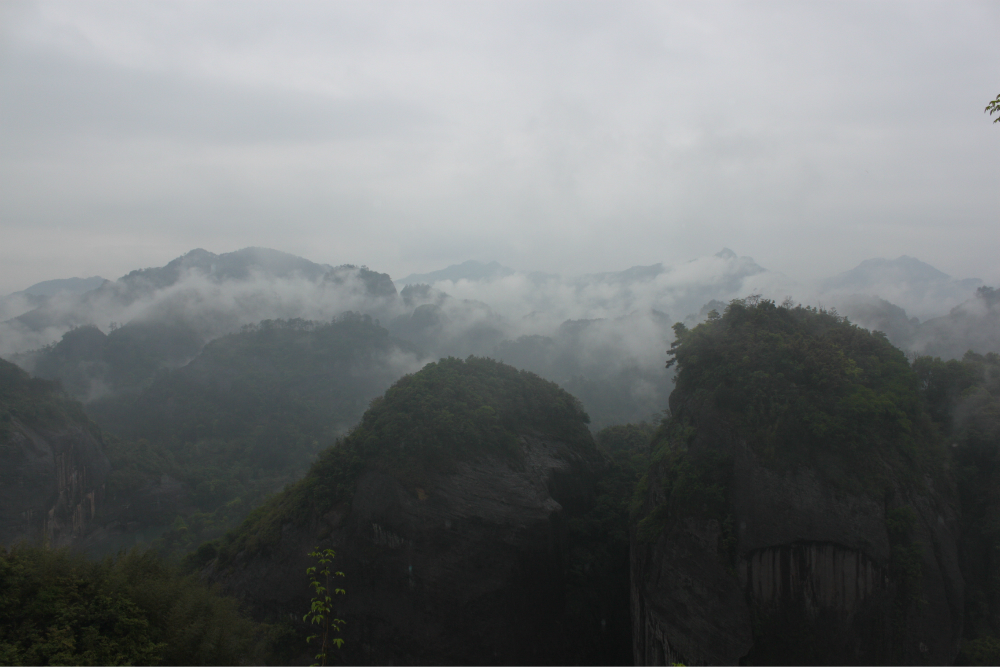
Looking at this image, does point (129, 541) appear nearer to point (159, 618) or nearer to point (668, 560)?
point (159, 618)

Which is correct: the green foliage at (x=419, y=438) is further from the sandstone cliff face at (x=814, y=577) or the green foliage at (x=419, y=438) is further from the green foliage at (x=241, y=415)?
the green foliage at (x=241, y=415)

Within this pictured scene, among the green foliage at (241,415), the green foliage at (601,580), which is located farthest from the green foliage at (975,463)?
the green foliage at (241,415)

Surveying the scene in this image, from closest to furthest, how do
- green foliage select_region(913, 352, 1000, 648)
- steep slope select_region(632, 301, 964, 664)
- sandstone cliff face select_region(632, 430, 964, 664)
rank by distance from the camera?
sandstone cliff face select_region(632, 430, 964, 664)
steep slope select_region(632, 301, 964, 664)
green foliage select_region(913, 352, 1000, 648)

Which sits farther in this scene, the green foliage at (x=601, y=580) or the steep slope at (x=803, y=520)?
the green foliage at (x=601, y=580)

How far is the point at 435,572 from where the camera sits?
2266 centimetres

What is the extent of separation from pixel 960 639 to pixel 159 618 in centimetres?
2278

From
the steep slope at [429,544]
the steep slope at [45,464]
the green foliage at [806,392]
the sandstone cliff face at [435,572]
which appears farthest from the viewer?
the steep slope at [45,464]

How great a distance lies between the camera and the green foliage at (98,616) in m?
9.08

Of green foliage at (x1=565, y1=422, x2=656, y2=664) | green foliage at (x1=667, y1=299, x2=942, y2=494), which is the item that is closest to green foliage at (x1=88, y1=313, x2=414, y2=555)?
green foliage at (x1=565, y1=422, x2=656, y2=664)

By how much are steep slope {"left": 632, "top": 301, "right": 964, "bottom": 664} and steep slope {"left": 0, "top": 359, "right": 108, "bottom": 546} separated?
43.7m

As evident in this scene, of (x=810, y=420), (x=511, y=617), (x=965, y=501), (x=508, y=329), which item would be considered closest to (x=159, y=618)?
(x=511, y=617)

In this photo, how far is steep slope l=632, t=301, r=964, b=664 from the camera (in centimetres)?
1576

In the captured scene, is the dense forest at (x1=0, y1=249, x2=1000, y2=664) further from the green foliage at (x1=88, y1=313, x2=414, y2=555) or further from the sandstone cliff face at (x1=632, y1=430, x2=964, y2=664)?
the green foliage at (x1=88, y1=313, x2=414, y2=555)

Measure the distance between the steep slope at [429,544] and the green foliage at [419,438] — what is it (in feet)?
0.27
